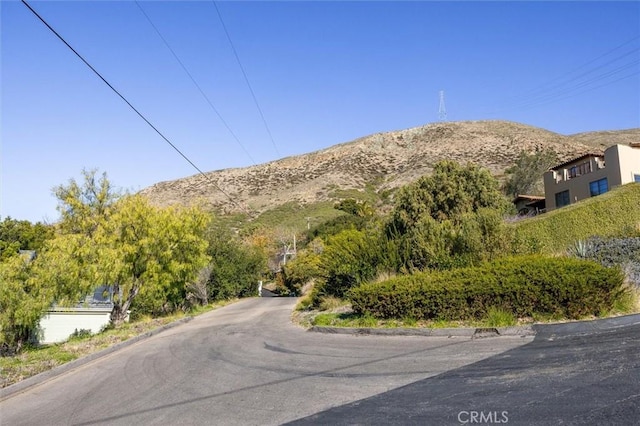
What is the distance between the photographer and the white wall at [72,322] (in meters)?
28.9

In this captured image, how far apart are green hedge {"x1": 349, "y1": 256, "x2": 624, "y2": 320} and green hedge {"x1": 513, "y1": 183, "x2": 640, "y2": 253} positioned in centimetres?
991

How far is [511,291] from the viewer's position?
386 inches

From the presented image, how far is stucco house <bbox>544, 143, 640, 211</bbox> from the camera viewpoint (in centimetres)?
3350

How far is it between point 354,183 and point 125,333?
75.9 m

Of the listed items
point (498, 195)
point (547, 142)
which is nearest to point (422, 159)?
point (547, 142)

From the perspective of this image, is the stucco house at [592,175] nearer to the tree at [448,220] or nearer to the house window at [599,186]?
the house window at [599,186]

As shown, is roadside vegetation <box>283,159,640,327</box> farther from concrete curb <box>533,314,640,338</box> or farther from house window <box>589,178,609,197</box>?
house window <box>589,178,609,197</box>

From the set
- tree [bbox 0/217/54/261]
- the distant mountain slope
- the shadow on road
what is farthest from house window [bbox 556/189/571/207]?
tree [bbox 0/217/54/261]

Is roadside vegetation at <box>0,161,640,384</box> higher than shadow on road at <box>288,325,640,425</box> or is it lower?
higher

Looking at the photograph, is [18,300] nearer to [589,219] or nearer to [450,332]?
[450,332]

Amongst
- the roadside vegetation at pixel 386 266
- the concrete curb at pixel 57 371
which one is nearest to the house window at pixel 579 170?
the roadside vegetation at pixel 386 266

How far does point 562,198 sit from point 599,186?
182 inches

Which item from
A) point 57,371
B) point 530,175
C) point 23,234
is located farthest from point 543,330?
point 23,234

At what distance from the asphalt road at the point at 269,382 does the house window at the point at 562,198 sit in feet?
117
